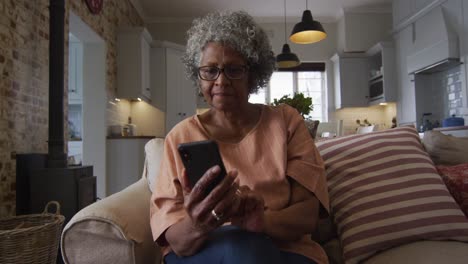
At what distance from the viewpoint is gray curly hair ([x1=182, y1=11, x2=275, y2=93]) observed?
113 cm

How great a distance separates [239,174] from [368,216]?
45cm

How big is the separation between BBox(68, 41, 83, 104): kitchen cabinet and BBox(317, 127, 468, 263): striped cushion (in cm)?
398

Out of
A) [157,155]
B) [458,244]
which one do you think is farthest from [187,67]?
[458,244]

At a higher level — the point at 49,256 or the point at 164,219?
the point at 164,219

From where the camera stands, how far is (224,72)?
112 cm

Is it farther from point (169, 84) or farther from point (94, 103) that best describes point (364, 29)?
point (94, 103)

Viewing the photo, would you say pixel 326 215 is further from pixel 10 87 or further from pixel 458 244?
pixel 10 87

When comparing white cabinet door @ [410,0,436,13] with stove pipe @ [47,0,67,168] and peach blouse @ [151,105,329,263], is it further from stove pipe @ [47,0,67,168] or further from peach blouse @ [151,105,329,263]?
peach blouse @ [151,105,329,263]

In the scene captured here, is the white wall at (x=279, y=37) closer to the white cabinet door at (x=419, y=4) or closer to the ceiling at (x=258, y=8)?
the ceiling at (x=258, y=8)

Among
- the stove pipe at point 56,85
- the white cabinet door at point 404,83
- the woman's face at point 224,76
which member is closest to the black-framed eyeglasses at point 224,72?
the woman's face at point 224,76

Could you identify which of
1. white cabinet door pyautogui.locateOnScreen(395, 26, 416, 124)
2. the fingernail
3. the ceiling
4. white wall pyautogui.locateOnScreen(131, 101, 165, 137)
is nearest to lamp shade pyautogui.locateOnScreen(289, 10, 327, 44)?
the ceiling

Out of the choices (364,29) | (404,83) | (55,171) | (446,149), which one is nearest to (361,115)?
(404,83)

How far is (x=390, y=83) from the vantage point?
5754 millimetres

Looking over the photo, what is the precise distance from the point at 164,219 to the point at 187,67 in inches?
22.4
